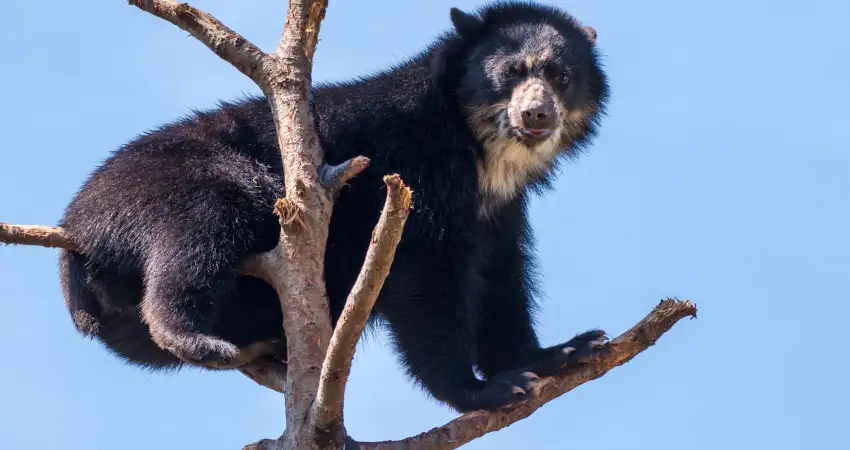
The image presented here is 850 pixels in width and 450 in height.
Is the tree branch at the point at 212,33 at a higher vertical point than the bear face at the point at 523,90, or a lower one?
lower

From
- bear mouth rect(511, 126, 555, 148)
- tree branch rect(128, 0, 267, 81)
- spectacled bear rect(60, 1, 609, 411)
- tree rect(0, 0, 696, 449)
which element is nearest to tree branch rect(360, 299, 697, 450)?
tree rect(0, 0, 696, 449)

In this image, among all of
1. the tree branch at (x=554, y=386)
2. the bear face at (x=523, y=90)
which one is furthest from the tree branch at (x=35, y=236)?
the bear face at (x=523, y=90)

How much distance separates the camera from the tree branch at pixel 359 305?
5.26m

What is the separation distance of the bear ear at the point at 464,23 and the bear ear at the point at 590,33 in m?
0.98

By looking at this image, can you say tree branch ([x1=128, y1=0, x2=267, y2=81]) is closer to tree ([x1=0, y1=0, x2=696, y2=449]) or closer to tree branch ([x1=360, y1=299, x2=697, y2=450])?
tree ([x1=0, y1=0, x2=696, y2=449])

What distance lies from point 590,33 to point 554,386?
10.7 ft

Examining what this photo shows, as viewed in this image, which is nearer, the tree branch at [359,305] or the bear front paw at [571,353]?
the tree branch at [359,305]

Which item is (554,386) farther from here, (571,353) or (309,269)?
(309,269)

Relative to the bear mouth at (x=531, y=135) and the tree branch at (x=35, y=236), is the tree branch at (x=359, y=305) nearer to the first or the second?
the tree branch at (x=35, y=236)

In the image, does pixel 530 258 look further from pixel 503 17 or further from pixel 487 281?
pixel 503 17

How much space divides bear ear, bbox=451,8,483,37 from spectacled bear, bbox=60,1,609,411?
0.02 metres

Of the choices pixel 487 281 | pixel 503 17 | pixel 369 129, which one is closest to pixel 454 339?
pixel 487 281

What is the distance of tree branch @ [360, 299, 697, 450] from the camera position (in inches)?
277

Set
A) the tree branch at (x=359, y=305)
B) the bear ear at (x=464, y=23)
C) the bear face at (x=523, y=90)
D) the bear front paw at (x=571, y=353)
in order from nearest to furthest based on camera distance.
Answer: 1. the tree branch at (x=359, y=305)
2. the bear front paw at (x=571, y=353)
3. the bear face at (x=523, y=90)
4. the bear ear at (x=464, y=23)
